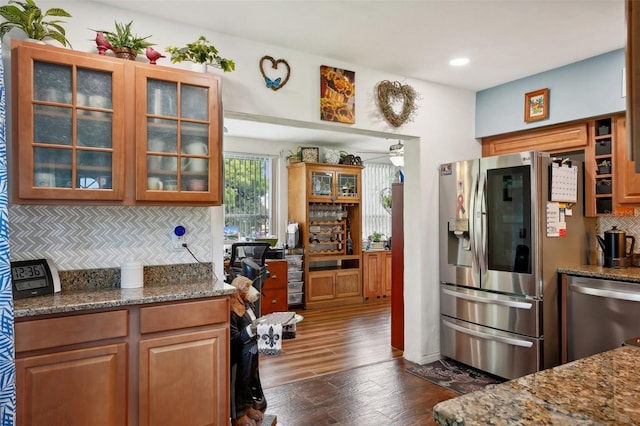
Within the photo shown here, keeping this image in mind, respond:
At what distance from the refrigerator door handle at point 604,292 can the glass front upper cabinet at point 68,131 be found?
127 inches

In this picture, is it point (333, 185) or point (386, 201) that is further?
point (386, 201)

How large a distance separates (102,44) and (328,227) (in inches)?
186

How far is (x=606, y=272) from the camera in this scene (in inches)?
116

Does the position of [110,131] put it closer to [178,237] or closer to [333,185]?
[178,237]

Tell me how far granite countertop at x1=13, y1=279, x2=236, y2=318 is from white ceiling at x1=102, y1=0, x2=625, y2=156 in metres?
1.70

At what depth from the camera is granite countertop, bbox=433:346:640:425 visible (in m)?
0.80

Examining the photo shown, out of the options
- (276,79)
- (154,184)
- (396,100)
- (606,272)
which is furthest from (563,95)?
(154,184)

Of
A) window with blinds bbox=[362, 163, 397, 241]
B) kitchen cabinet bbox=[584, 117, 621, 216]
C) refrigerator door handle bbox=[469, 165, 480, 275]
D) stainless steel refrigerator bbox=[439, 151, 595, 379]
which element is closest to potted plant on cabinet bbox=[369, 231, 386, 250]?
window with blinds bbox=[362, 163, 397, 241]

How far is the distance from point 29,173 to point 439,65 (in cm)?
303

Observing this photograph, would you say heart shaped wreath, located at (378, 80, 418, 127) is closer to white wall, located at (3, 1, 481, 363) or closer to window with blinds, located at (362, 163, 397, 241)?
white wall, located at (3, 1, 481, 363)

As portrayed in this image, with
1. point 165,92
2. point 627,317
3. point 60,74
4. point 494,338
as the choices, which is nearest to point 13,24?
point 60,74

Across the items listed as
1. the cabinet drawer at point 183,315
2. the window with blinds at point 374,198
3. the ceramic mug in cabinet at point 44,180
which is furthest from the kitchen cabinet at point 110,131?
the window with blinds at point 374,198

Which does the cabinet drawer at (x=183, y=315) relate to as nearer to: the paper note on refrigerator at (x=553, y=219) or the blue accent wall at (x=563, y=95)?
the paper note on refrigerator at (x=553, y=219)

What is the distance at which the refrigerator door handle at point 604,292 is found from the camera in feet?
8.97
